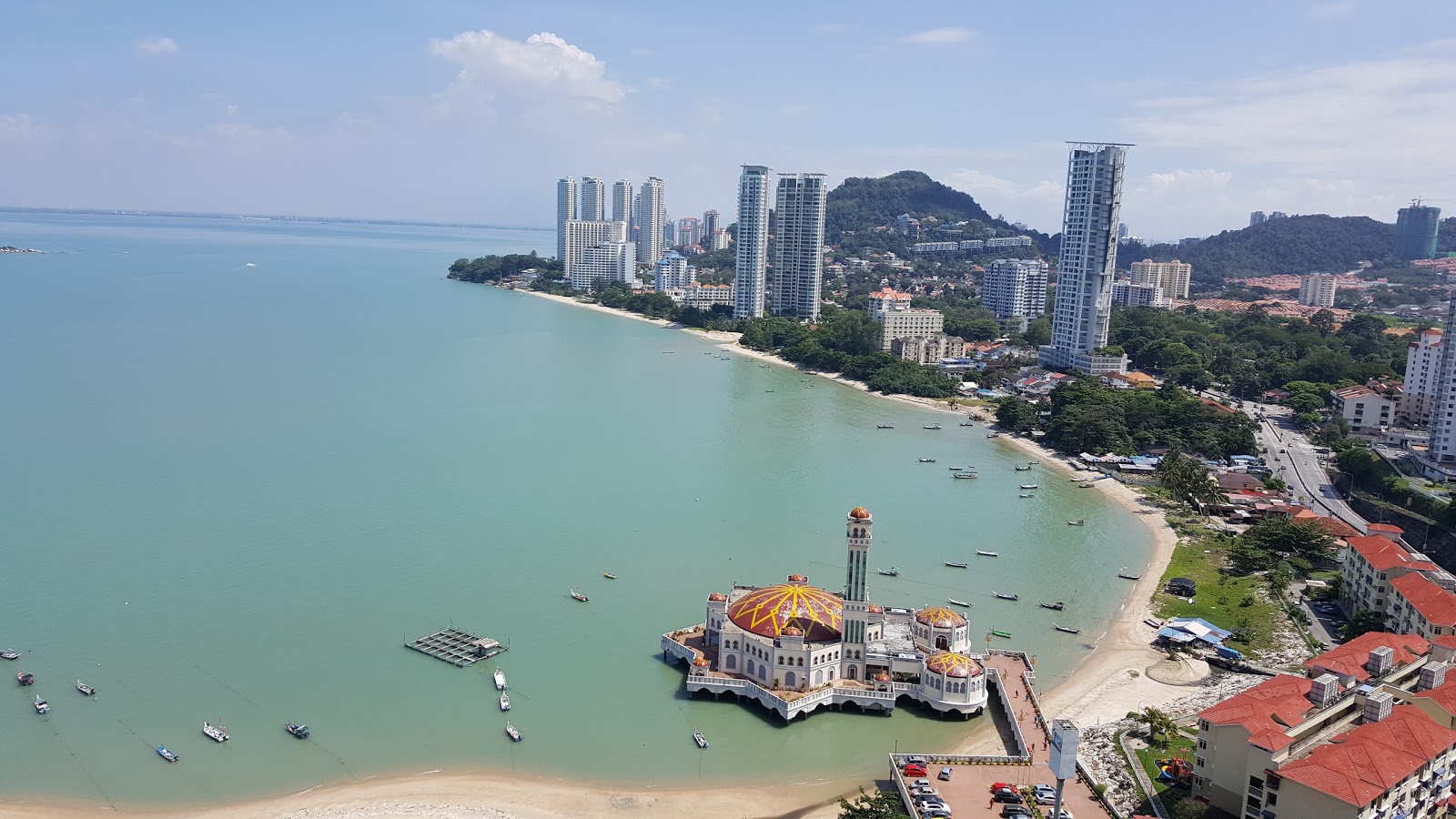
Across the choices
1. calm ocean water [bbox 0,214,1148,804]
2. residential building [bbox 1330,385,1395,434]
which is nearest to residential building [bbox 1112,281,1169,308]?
calm ocean water [bbox 0,214,1148,804]

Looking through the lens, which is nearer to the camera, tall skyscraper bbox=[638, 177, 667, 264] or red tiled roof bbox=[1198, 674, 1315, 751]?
red tiled roof bbox=[1198, 674, 1315, 751]

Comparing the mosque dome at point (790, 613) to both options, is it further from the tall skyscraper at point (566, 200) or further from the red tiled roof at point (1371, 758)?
the tall skyscraper at point (566, 200)

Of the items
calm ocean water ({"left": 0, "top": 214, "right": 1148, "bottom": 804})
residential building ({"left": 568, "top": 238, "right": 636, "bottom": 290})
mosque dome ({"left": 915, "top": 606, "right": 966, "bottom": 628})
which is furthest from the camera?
residential building ({"left": 568, "top": 238, "right": 636, "bottom": 290})

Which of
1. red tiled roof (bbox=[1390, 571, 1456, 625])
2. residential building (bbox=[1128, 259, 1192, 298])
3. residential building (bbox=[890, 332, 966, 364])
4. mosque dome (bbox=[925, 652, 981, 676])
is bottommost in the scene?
mosque dome (bbox=[925, 652, 981, 676])

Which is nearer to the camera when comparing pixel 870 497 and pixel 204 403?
pixel 870 497

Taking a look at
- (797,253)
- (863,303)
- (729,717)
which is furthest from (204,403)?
(863,303)

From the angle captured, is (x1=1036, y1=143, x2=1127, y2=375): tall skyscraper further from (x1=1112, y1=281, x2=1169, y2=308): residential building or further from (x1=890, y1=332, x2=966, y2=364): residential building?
(x1=1112, y1=281, x2=1169, y2=308): residential building

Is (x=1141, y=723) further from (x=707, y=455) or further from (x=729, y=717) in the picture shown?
(x=707, y=455)
